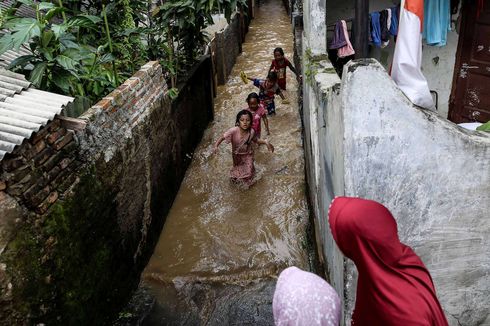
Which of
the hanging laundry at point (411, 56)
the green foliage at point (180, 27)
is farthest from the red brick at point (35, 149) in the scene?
the green foliage at point (180, 27)

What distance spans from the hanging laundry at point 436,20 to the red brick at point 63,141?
12.4 feet

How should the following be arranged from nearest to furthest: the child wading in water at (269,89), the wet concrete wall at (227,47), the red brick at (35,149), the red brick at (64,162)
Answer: the red brick at (35,149) → the red brick at (64,162) → the child wading in water at (269,89) → the wet concrete wall at (227,47)

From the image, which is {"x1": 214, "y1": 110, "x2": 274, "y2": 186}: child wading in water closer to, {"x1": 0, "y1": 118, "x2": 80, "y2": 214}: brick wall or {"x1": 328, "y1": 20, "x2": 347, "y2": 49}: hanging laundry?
{"x1": 328, "y1": 20, "x2": 347, "y2": 49}: hanging laundry

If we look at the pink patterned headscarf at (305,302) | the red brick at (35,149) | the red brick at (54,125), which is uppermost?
the red brick at (54,125)

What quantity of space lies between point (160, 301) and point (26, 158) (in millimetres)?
2278

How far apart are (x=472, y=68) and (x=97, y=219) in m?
4.63

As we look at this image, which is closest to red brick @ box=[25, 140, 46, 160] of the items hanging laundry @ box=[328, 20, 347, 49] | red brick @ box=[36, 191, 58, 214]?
red brick @ box=[36, 191, 58, 214]

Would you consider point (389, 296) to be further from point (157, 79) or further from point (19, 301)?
point (157, 79)

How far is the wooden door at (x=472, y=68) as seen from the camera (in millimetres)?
4770

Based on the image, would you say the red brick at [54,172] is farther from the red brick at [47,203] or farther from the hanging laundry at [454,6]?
the hanging laundry at [454,6]

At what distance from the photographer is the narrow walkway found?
4359 mm

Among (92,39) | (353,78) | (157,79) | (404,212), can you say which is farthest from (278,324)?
(92,39)

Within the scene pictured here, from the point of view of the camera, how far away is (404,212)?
268 centimetres

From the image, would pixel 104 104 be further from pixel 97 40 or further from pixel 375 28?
pixel 375 28
